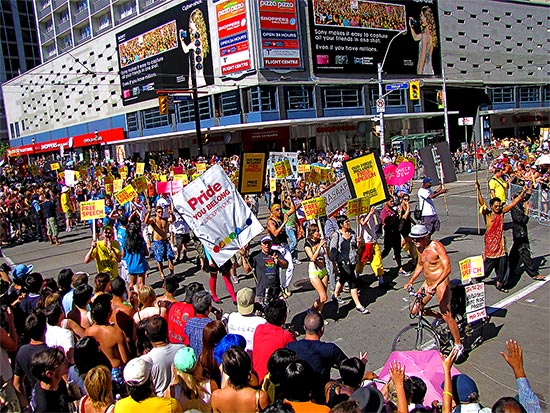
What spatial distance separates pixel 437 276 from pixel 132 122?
5047cm

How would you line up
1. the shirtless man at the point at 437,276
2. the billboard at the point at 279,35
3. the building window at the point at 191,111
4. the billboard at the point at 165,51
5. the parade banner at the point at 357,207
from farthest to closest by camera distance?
the building window at the point at 191,111 < the billboard at the point at 165,51 < the billboard at the point at 279,35 < the parade banner at the point at 357,207 < the shirtless man at the point at 437,276

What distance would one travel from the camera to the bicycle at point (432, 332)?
6.17 metres

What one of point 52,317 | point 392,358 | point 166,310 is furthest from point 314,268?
point 52,317

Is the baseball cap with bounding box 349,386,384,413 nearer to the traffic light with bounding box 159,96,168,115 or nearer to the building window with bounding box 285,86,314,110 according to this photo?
the traffic light with bounding box 159,96,168,115

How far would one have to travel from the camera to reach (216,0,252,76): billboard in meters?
37.5

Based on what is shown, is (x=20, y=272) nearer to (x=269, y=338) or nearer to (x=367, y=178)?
(x=269, y=338)

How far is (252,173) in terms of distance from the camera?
10234 millimetres

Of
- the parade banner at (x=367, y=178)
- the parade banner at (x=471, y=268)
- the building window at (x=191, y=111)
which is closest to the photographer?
the parade banner at (x=471, y=268)

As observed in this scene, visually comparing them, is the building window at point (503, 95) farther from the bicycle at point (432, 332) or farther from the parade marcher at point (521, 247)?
the bicycle at point (432, 332)

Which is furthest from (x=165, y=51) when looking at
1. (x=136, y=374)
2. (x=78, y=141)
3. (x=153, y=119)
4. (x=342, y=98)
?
(x=136, y=374)

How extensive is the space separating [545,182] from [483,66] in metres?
42.9

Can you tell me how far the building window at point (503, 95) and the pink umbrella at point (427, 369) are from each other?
55221 millimetres

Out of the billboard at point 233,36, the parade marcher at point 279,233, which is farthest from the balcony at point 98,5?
the parade marcher at point 279,233

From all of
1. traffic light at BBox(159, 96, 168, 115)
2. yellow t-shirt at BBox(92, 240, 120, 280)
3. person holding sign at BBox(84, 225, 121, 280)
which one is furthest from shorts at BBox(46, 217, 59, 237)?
traffic light at BBox(159, 96, 168, 115)
